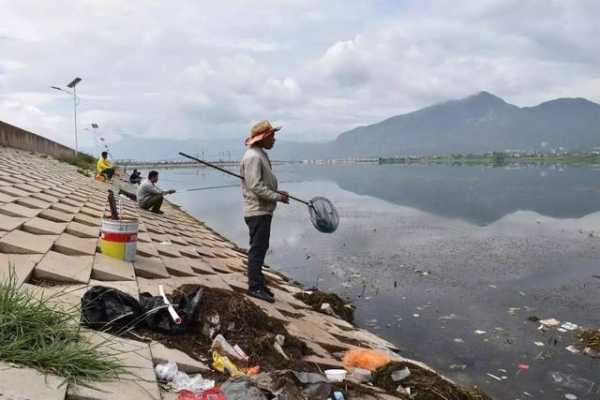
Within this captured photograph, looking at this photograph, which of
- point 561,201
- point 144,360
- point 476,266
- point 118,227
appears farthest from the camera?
point 561,201

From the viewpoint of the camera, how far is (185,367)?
3924 millimetres

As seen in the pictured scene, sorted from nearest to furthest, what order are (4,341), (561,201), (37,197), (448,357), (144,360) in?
(4,341) → (144,360) → (448,357) → (37,197) → (561,201)

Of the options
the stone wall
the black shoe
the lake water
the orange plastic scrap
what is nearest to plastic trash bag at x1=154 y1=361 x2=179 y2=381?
the orange plastic scrap

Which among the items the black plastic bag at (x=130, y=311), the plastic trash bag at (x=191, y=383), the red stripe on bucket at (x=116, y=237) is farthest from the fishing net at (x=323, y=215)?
the plastic trash bag at (x=191, y=383)

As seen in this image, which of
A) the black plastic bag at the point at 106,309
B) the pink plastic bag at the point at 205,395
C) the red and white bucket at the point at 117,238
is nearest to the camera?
the pink plastic bag at the point at 205,395

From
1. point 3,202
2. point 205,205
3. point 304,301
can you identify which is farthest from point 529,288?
point 205,205

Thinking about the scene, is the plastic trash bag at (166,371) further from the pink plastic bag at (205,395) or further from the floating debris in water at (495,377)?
the floating debris in water at (495,377)

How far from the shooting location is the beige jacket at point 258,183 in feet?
20.7

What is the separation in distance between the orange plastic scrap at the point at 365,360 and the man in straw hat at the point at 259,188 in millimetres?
1748

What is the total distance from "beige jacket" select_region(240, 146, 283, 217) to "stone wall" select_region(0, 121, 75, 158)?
1843 centimetres

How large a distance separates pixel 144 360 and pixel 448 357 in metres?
5.07

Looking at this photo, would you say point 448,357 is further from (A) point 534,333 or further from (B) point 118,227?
A: (B) point 118,227

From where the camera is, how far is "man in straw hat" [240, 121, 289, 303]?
633 centimetres

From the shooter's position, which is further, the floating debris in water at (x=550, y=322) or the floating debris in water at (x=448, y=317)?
the floating debris in water at (x=448, y=317)
